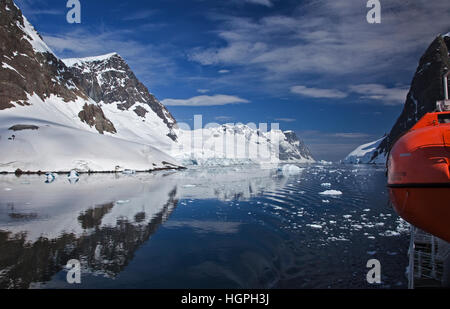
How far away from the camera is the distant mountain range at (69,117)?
49.2 metres

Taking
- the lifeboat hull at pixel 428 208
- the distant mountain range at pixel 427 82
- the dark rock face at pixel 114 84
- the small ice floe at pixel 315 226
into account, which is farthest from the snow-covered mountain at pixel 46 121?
the distant mountain range at pixel 427 82

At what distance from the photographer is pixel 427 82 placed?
124m

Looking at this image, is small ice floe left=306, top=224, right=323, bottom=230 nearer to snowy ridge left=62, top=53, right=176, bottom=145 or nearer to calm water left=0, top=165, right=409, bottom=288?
calm water left=0, top=165, right=409, bottom=288

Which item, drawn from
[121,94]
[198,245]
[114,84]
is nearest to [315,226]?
[198,245]

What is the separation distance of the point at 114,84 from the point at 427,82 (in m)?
173

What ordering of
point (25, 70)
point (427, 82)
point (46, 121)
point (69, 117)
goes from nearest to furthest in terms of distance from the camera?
point (46, 121) < point (25, 70) < point (69, 117) < point (427, 82)

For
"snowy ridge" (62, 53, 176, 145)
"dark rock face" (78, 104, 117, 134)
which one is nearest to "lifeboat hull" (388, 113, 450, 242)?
"dark rock face" (78, 104, 117, 134)

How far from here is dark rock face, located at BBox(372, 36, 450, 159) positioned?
116 m

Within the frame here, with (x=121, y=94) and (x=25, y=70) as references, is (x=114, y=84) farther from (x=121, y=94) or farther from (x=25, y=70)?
(x=25, y=70)

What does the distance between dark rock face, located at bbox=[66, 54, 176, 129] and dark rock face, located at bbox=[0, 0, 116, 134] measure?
57.1m

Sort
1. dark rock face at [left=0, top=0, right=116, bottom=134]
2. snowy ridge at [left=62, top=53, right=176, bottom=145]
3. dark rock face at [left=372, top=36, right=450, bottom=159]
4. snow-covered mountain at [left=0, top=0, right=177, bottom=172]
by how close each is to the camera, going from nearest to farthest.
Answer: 1. snow-covered mountain at [left=0, top=0, right=177, bottom=172]
2. dark rock face at [left=0, top=0, right=116, bottom=134]
3. dark rock face at [left=372, top=36, right=450, bottom=159]
4. snowy ridge at [left=62, top=53, right=176, bottom=145]
